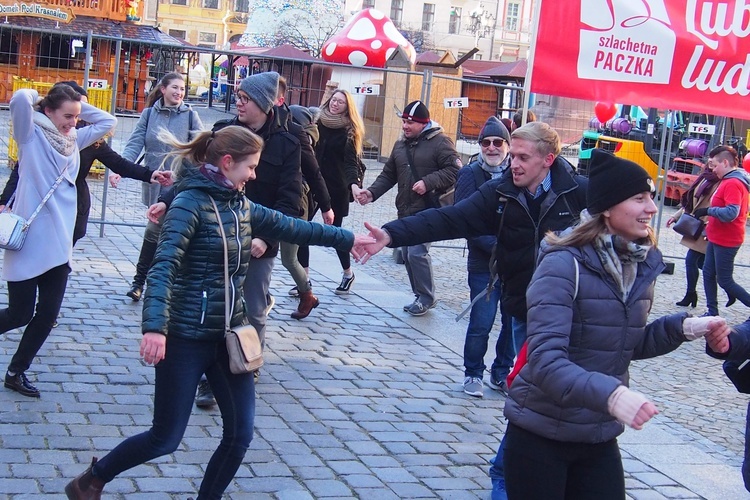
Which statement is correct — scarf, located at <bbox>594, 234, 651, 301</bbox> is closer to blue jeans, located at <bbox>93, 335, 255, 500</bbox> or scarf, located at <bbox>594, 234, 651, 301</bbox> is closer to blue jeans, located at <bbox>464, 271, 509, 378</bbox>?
blue jeans, located at <bbox>93, 335, 255, 500</bbox>

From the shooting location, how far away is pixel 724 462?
5.76m

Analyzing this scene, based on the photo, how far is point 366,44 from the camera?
1066 inches

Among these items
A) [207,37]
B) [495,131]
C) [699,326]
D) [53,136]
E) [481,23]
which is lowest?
[699,326]

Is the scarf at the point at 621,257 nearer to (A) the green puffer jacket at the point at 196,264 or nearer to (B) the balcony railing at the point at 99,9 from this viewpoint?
(A) the green puffer jacket at the point at 196,264

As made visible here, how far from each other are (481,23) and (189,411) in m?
72.4

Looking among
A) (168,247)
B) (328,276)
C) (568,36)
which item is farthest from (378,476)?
(328,276)

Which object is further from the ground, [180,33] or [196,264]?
[180,33]

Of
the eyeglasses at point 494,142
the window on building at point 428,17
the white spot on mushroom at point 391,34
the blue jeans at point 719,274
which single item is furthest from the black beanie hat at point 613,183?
the window on building at point 428,17

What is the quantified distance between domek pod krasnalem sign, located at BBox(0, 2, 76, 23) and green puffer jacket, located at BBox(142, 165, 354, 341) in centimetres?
3083

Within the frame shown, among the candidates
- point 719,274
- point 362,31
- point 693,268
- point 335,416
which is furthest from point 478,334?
point 362,31

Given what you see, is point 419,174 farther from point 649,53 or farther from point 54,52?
point 54,52

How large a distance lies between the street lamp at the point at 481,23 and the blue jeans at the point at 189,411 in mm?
71293

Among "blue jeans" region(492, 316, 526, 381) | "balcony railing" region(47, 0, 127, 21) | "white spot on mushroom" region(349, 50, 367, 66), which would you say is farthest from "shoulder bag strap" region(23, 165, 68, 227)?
"balcony railing" region(47, 0, 127, 21)

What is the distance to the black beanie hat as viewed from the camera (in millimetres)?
3414
